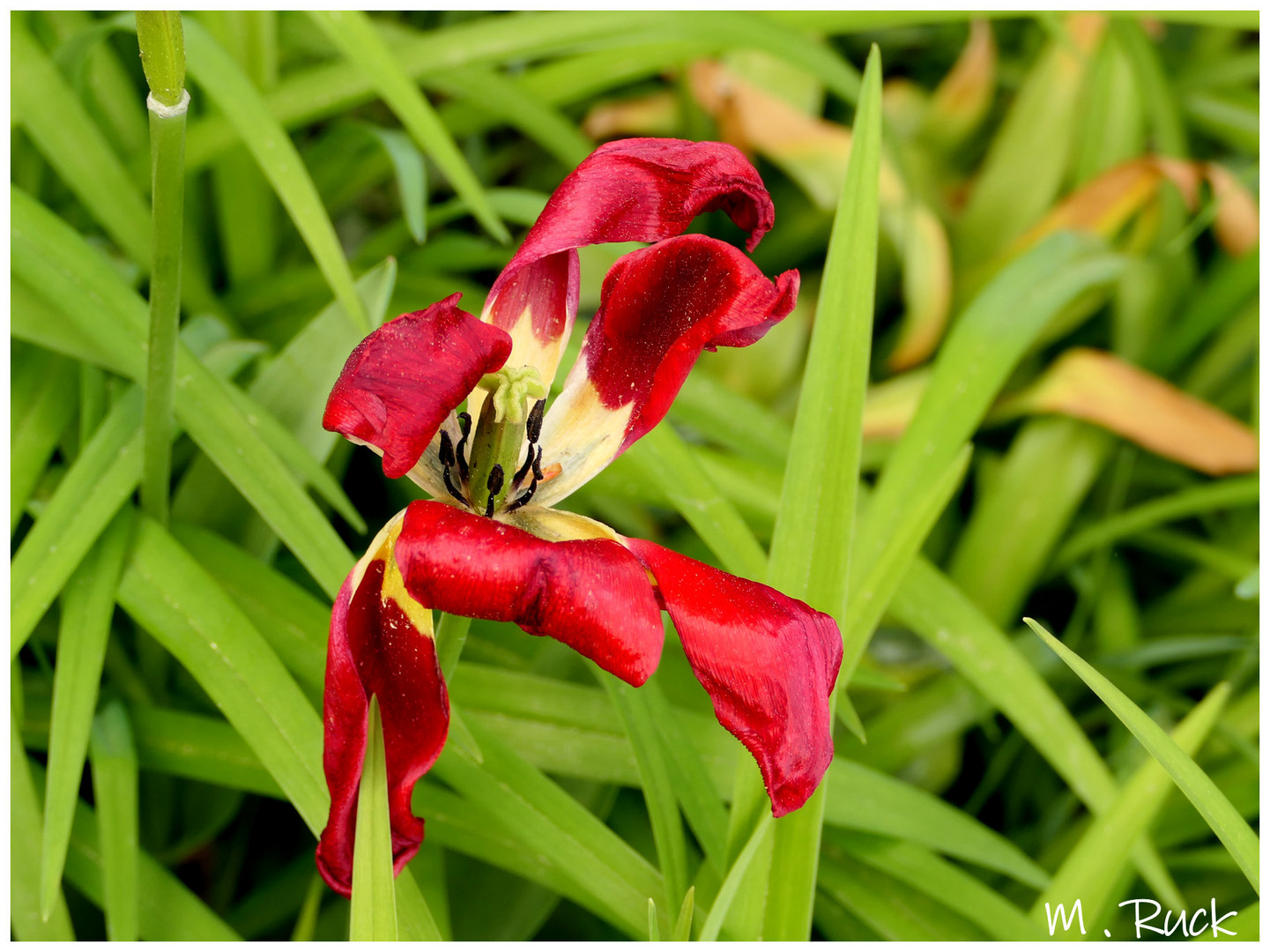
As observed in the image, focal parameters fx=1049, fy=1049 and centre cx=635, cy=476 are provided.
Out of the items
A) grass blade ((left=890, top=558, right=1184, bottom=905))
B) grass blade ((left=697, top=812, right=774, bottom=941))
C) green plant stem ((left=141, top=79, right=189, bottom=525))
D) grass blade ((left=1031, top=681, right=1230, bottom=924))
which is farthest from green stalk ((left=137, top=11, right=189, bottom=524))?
grass blade ((left=1031, top=681, right=1230, bottom=924))

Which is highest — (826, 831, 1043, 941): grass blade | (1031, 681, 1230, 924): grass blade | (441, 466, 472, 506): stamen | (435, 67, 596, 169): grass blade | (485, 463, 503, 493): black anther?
(435, 67, 596, 169): grass blade

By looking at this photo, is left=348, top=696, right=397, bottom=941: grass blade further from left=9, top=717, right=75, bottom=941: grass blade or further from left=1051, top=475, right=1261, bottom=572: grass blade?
left=1051, top=475, right=1261, bottom=572: grass blade

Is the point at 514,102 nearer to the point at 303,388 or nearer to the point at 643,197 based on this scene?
the point at 303,388

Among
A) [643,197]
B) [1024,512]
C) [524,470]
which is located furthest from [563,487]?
[1024,512]

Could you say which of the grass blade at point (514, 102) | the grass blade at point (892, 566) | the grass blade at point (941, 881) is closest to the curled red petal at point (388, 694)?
the grass blade at point (892, 566)

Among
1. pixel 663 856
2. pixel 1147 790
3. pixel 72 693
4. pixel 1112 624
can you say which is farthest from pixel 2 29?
pixel 1112 624

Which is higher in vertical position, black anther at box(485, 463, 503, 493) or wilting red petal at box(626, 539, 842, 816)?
black anther at box(485, 463, 503, 493)

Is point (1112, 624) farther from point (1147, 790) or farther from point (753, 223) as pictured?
point (753, 223)

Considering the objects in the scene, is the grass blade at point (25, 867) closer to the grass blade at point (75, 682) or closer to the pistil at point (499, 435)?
the grass blade at point (75, 682)
